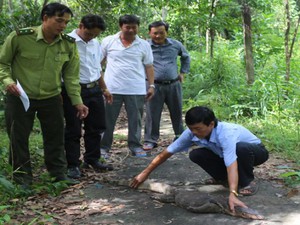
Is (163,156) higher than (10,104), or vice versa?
(10,104)

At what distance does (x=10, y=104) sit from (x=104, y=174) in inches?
60.4

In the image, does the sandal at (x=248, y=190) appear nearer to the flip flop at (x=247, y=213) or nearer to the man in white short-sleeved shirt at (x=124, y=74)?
the flip flop at (x=247, y=213)

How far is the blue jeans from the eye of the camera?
17.9ft

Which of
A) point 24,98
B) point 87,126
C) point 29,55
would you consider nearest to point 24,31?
point 29,55

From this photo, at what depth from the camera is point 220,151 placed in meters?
3.83

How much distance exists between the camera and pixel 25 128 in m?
3.92

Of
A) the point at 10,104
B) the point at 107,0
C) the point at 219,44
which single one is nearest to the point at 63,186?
the point at 10,104

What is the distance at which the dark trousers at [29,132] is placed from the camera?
3859 millimetres

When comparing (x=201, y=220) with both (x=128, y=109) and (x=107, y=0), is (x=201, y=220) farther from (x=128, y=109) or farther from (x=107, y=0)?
(x=107, y=0)

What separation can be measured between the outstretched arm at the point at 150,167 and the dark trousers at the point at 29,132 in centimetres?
81

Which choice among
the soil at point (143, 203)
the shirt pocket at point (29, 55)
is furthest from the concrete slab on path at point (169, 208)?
the shirt pocket at point (29, 55)

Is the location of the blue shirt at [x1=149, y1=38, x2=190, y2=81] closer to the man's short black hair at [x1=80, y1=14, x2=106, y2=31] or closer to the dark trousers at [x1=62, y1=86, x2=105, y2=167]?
the dark trousers at [x1=62, y1=86, x2=105, y2=167]

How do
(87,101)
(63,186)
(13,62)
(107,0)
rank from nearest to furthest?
(13,62) < (63,186) < (87,101) < (107,0)

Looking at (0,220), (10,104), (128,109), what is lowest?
(0,220)
